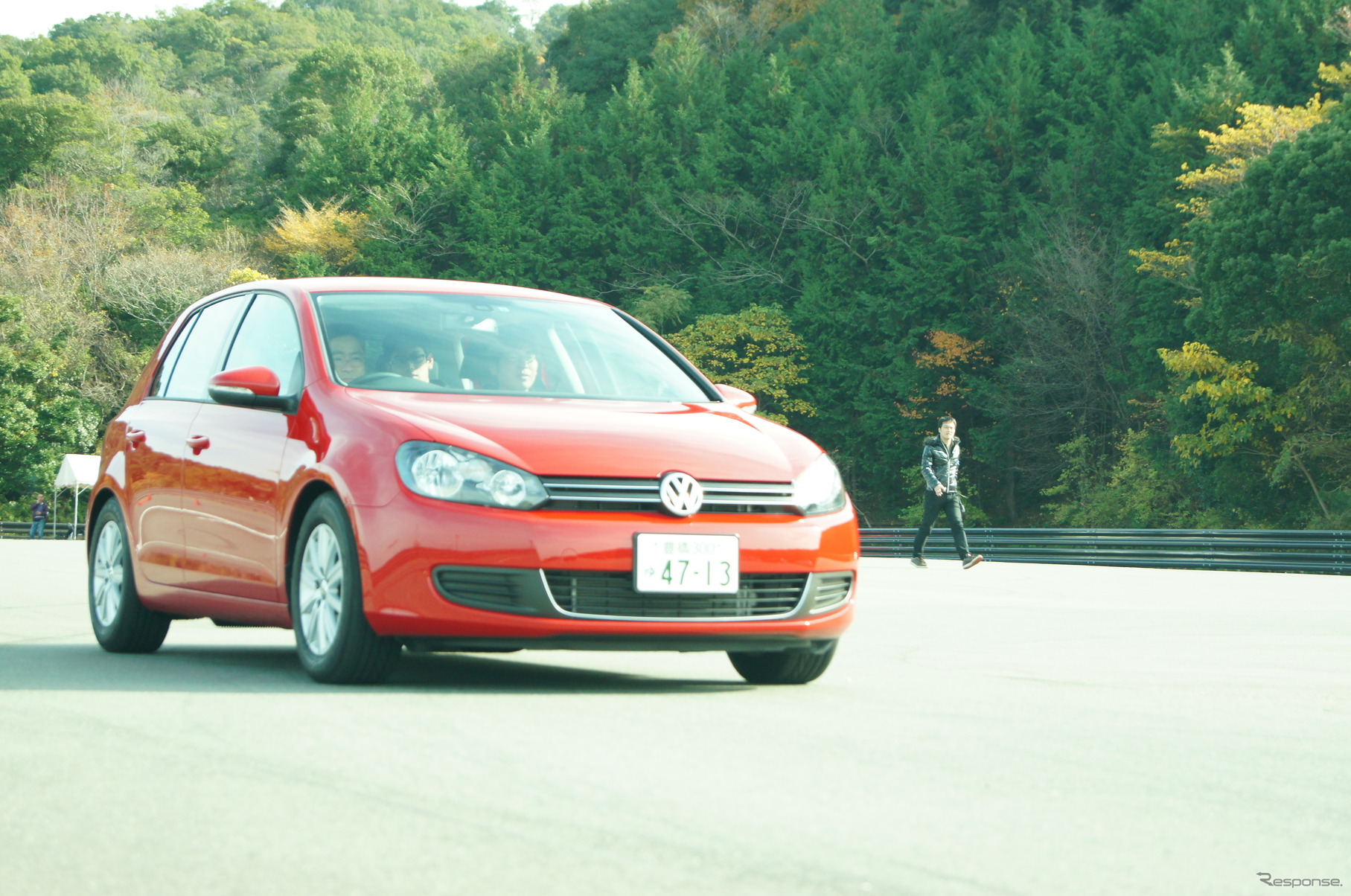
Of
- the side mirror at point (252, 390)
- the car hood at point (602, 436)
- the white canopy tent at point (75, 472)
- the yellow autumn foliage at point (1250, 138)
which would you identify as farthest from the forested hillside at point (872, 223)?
the side mirror at point (252, 390)

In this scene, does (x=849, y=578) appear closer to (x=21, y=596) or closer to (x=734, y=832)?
(x=734, y=832)

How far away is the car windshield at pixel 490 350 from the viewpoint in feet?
24.8

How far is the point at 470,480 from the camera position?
6.56 metres

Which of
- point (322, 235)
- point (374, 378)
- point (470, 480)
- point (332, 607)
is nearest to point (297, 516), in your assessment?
point (332, 607)

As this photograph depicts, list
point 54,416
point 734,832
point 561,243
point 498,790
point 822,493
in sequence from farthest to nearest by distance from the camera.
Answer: point 561,243 → point 54,416 → point 822,493 → point 498,790 → point 734,832

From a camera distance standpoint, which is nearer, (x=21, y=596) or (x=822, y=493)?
(x=822, y=493)

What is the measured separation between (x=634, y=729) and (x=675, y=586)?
0.99 meters

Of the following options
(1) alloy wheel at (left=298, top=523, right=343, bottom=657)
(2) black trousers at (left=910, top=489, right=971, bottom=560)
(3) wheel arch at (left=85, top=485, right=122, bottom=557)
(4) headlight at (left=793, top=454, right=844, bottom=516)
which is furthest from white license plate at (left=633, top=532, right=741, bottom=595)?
(2) black trousers at (left=910, top=489, right=971, bottom=560)

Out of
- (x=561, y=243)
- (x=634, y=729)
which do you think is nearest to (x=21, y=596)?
(x=634, y=729)

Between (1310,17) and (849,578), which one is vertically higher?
(1310,17)

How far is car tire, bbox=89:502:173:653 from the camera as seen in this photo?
8.52m

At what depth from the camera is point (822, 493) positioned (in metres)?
7.14

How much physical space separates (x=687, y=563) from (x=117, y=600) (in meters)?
3.48

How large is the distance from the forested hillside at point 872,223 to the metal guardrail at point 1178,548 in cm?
889
